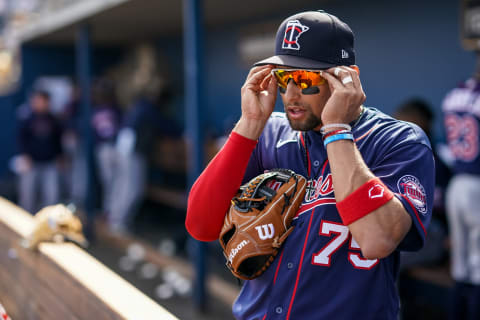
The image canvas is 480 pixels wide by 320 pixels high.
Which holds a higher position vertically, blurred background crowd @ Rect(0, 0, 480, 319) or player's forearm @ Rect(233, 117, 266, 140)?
player's forearm @ Rect(233, 117, 266, 140)

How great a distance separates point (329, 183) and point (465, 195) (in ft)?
6.24

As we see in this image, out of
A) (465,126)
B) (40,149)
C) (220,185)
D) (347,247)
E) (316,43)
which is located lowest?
(40,149)

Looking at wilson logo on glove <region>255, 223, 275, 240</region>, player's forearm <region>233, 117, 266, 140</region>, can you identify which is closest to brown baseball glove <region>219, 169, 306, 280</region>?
wilson logo on glove <region>255, 223, 275, 240</region>

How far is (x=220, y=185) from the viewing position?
1428 mm

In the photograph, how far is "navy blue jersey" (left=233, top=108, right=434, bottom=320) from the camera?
4.12 feet

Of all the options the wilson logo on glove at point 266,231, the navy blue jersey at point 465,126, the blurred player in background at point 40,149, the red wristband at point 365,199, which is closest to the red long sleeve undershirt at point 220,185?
the wilson logo on glove at point 266,231

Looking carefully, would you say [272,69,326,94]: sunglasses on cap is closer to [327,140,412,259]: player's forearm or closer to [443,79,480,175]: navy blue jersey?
[327,140,412,259]: player's forearm

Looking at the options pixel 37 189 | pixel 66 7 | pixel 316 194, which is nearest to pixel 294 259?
pixel 316 194

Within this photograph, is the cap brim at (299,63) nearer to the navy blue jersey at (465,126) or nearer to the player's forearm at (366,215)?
the player's forearm at (366,215)

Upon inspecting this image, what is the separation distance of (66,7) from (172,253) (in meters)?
3.34

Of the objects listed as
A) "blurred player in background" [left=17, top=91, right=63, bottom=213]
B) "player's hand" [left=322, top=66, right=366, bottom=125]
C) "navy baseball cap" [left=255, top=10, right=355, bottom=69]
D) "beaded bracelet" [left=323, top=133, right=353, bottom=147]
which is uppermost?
"navy baseball cap" [left=255, top=10, right=355, bottom=69]

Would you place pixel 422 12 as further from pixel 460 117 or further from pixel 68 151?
pixel 68 151

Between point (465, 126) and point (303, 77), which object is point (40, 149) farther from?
point (303, 77)

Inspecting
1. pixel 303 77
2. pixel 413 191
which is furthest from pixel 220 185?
pixel 413 191
